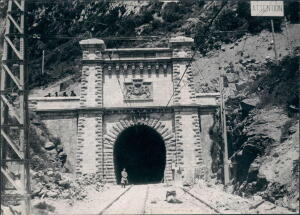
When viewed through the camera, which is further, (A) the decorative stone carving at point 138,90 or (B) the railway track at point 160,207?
(A) the decorative stone carving at point 138,90

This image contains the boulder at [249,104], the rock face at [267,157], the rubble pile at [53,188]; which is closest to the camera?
the rock face at [267,157]

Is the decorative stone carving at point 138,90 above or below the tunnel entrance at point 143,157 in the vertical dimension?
above

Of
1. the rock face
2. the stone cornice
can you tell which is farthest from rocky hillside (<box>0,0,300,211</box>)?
the stone cornice

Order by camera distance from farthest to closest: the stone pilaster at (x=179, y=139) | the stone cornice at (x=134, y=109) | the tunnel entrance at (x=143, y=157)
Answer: the tunnel entrance at (x=143, y=157) < the stone cornice at (x=134, y=109) < the stone pilaster at (x=179, y=139)

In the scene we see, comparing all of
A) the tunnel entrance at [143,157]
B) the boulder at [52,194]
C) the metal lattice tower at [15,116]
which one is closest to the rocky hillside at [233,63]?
the boulder at [52,194]

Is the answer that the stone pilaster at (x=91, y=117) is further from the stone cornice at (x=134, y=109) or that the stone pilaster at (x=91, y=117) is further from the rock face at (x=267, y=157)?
the rock face at (x=267, y=157)

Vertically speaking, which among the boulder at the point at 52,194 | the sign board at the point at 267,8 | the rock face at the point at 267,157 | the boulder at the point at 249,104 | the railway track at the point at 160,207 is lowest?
the railway track at the point at 160,207

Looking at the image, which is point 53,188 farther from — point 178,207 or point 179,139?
point 179,139
